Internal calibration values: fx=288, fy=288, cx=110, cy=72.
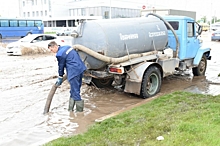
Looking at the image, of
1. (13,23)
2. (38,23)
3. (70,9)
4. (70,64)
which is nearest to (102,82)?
(70,64)

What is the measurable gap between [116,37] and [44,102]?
109 inches

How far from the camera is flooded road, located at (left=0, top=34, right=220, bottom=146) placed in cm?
594

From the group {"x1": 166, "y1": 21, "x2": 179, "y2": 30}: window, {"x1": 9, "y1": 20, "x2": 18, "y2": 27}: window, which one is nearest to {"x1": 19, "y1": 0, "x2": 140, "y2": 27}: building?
{"x1": 9, "y1": 20, "x2": 18, "y2": 27}: window

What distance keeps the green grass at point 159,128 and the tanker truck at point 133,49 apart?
158 cm

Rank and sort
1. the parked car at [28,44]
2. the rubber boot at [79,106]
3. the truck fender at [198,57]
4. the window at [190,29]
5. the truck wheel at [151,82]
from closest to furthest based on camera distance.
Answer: the rubber boot at [79,106] → the truck wheel at [151,82] → the window at [190,29] → the truck fender at [198,57] → the parked car at [28,44]

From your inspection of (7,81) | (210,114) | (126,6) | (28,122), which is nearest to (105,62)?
(28,122)

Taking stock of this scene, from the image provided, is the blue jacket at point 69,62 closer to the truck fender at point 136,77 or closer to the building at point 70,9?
the truck fender at point 136,77

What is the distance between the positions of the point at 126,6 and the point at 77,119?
93463 mm

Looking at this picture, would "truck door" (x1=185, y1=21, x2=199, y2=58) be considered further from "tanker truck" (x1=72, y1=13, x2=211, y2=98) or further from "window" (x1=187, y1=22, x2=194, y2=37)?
"tanker truck" (x1=72, y1=13, x2=211, y2=98)

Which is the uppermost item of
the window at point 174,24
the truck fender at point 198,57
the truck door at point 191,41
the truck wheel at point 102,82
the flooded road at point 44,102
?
the window at point 174,24

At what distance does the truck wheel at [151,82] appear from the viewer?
8281mm

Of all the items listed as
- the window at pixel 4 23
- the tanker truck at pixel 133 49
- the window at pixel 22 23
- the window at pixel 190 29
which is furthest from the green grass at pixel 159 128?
the window at pixel 22 23

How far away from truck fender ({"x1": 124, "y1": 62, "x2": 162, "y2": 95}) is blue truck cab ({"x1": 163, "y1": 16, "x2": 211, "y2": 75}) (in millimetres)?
2041

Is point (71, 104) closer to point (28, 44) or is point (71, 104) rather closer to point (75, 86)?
point (75, 86)
